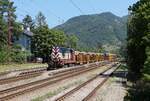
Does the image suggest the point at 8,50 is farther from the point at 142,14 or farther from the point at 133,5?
the point at 142,14

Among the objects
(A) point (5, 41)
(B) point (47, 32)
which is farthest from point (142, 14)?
(B) point (47, 32)

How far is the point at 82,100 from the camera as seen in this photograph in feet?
70.8

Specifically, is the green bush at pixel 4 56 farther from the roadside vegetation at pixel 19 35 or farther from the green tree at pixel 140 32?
the green tree at pixel 140 32

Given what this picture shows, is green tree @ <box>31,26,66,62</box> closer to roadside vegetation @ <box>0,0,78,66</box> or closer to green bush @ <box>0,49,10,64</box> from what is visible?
roadside vegetation @ <box>0,0,78,66</box>

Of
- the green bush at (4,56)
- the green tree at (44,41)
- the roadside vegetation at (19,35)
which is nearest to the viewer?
the green bush at (4,56)

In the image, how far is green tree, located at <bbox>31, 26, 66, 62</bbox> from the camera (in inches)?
4513

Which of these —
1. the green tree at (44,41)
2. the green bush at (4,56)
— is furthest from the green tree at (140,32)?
the green tree at (44,41)

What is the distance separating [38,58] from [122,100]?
9118cm

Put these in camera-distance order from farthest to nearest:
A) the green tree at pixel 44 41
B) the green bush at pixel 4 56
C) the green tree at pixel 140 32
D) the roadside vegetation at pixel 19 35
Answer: the green tree at pixel 44 41 → the roadside vegetation at pixel 19 35 → the green bush at pixel 4 56 → the green tree at pixel 140 32

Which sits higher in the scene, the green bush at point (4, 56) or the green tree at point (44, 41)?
the green tree at point (44, 41)

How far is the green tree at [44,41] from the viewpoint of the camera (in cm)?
11462

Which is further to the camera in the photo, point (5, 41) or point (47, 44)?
point (47, 44)

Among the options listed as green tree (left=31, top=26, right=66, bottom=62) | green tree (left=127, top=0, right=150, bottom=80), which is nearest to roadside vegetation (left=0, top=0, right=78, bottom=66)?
green tree (left=31, top=26, right=66, bottom=62)

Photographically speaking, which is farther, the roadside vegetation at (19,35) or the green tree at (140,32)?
the roadside vegetation at (19,35)
